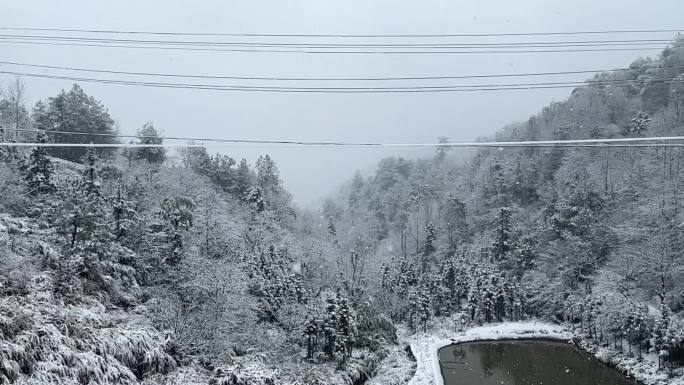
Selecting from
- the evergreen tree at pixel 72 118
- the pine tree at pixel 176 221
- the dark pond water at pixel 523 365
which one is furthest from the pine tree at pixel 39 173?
the dark pond water at pixel 523 365

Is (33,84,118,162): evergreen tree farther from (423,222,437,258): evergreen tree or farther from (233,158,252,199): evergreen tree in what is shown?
(423,222,437,258): evergreen tree

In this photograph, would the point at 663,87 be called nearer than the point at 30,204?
No

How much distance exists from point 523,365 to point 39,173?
27403 mm

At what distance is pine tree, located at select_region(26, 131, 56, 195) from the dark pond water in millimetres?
21973

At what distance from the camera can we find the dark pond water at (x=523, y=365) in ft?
72.5

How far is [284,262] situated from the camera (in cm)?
2970

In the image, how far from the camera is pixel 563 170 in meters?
47.5

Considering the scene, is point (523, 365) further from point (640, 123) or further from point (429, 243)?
point (640, 123)

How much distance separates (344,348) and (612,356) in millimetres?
15860

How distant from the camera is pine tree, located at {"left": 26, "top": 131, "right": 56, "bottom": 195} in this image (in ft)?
67.1

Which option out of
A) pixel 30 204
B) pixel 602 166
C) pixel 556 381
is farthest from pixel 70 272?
pixel 602 166

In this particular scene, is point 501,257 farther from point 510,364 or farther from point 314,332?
point 314,332

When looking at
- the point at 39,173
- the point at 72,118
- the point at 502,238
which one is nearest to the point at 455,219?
the point at 502,238

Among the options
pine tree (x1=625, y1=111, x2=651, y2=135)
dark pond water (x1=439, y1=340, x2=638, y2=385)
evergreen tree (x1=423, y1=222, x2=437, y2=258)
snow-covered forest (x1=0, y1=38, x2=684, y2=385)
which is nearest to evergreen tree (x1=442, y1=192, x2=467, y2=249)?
snow-covered forest (x1=0, y1=38, x2=684, y2=385)
